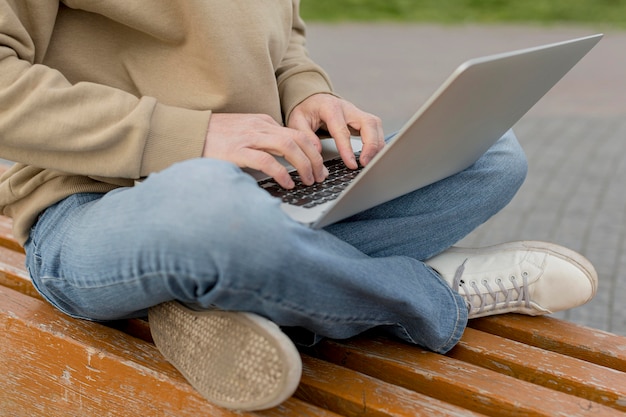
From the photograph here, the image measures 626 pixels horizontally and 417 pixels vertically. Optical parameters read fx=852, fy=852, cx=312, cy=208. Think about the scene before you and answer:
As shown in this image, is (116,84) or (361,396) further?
(116,84)

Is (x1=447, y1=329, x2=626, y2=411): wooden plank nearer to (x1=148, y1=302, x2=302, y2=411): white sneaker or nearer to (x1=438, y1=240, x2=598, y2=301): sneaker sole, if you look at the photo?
(x1=438, y1=240, x2=598, y2=301): sneaker sole

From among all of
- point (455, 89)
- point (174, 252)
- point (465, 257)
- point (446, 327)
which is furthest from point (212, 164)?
point (465, 257)

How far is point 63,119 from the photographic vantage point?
1657mm

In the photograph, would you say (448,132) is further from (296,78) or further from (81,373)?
(81,373)

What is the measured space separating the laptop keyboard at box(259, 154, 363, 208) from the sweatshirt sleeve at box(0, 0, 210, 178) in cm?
18

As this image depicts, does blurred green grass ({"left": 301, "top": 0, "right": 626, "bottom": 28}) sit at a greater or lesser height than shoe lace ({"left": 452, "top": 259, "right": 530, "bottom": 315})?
lesser

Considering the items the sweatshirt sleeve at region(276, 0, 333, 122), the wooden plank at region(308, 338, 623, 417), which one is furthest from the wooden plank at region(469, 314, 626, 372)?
the sweatshirt sleeve at region(276, 0, 333, 122)

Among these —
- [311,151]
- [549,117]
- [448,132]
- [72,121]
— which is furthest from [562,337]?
[549,117]

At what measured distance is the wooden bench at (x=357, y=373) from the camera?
159cm

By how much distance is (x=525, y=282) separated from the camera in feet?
6.42

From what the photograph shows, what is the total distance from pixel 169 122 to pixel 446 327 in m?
0.71

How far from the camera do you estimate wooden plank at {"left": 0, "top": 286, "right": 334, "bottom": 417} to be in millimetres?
1632

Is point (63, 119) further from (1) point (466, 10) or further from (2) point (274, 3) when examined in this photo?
(1) point (466, 10)

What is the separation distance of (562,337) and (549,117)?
4118 millimetres
